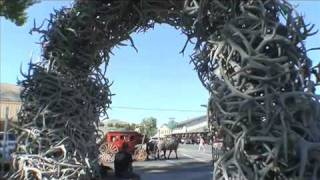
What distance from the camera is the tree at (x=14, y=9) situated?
13.6m

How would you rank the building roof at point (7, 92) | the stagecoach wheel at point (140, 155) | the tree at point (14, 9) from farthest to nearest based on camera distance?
1. the building roof at point (7, 92)
2. the stagecoach wheel at point (140, 155)
3. the tree at point (14, 9)

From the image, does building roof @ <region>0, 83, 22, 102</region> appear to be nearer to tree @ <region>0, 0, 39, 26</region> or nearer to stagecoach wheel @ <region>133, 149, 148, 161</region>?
stagecoach wheel @ <region>133, 149, 148, 161</region>

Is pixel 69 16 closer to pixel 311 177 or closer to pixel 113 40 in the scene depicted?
pixel 113 40

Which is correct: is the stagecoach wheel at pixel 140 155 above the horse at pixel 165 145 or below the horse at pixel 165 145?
below

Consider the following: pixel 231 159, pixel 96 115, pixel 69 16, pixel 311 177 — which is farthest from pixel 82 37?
pixel 311 177

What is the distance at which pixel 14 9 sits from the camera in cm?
1413

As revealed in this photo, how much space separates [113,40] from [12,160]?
8.44 ft

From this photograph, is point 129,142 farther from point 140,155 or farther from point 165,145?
point 165,145

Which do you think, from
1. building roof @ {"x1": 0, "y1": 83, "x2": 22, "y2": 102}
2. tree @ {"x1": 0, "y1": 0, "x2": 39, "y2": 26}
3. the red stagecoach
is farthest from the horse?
tree @ {"x1": 0, "y1": 0, "x2": 39, "y2": 26}

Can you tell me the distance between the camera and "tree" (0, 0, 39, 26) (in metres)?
13.6

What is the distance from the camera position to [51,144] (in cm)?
913

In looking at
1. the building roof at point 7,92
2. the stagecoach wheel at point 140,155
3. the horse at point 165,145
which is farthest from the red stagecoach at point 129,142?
the building roof at point 7,92

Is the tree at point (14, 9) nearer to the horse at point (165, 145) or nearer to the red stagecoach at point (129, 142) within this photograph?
the red stagecoach at point (129, 142)

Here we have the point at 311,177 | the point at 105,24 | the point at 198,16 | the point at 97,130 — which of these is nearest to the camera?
the point at 311,177
